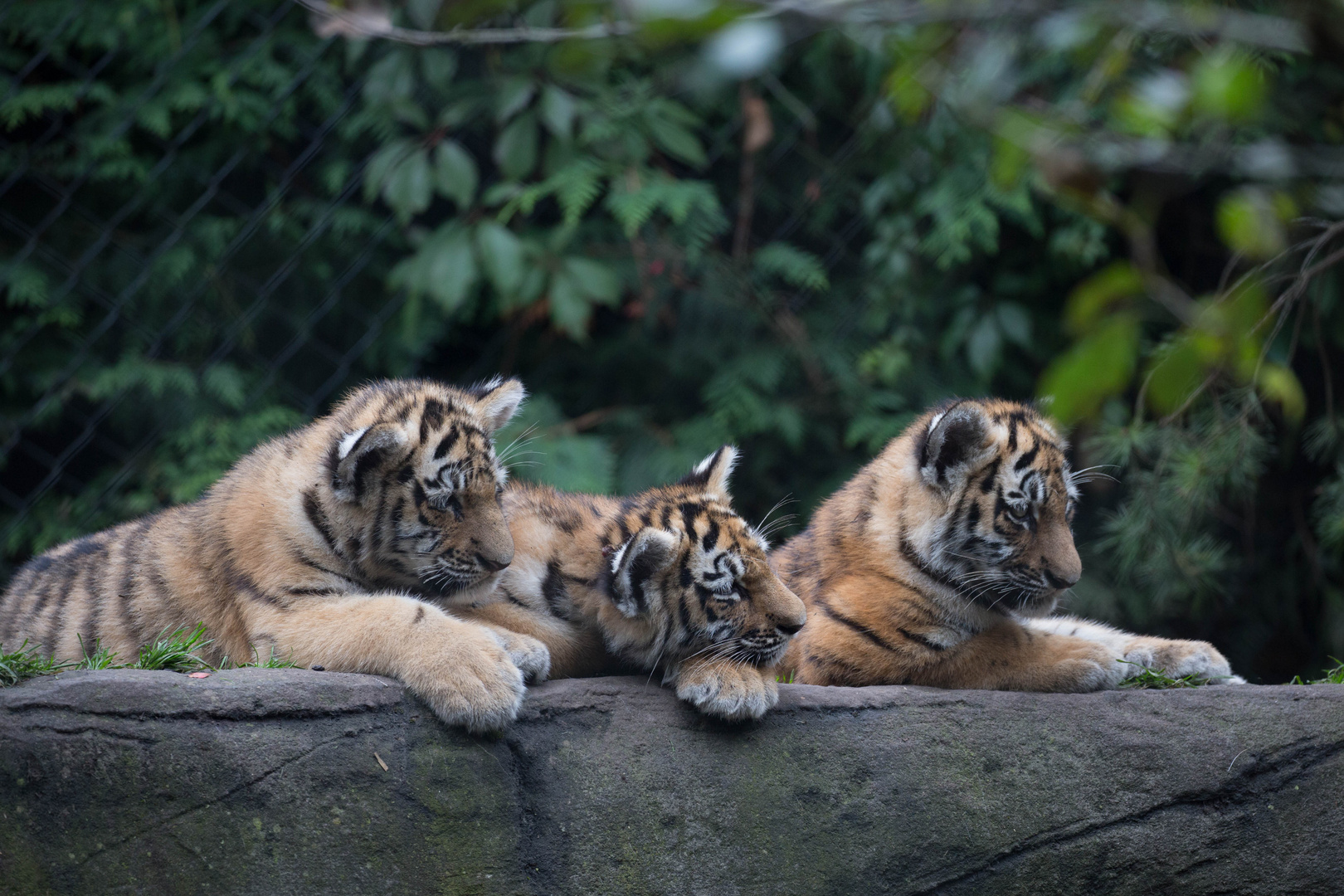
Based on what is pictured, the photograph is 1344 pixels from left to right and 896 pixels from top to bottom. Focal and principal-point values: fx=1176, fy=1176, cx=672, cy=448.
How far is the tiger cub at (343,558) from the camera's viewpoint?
302 cm

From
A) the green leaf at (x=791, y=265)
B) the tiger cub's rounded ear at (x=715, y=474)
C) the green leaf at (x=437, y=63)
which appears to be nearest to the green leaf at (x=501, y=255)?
the green leaf at (x=437, y=63)

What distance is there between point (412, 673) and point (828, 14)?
6.62 feet

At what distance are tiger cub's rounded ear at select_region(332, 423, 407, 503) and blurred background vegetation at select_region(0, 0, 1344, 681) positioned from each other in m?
1.81

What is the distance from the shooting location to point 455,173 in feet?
16.7

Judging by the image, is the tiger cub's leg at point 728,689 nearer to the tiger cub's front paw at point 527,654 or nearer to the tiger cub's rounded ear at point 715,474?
the tiger cub's front paw at point 527,654

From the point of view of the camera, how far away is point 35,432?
18.6 feet

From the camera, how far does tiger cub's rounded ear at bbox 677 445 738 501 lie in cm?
362

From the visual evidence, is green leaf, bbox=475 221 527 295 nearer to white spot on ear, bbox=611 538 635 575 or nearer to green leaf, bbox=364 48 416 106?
green leaf, bbox=364 48 416 106

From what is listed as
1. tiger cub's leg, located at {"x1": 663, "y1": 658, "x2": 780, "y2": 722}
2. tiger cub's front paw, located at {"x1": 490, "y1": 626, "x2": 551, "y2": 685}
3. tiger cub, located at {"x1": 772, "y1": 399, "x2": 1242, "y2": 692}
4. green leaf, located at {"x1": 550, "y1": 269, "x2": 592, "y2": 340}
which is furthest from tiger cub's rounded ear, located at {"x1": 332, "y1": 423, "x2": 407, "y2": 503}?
green leaf, located at {"x1": 550, "y1": 269, "x2": 592, "y2": 340}

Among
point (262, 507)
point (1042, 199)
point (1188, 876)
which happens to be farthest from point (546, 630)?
point (1042, 199)

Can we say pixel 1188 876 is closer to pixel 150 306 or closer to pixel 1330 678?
pixel 1330 678

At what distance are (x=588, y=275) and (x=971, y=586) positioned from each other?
237cm

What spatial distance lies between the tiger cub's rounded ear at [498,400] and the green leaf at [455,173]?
5.15 feet

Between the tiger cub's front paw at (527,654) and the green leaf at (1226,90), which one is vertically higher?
the green leaf at (1226,90)
